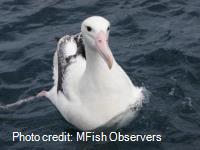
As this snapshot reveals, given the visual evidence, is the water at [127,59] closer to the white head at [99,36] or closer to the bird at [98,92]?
the bird at [98,92]

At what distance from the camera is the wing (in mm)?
9141

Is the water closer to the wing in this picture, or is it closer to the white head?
the wing

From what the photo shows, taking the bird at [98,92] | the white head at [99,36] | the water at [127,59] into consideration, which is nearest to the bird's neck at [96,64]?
the bird at [98,92]

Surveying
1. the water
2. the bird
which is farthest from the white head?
the water

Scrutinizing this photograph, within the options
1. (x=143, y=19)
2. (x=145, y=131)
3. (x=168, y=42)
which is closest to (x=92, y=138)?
(x=145, y=131)

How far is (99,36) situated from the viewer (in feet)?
24.3

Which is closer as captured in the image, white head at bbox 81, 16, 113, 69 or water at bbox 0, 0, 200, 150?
white head at bbox 81, 16, 113, 69

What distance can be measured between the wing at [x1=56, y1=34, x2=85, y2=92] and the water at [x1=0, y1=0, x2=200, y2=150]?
54 cm

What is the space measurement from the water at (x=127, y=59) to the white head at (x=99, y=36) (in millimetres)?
1391

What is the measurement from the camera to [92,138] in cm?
800

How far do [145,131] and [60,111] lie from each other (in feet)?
4.77

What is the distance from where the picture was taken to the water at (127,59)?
8062 millimetres

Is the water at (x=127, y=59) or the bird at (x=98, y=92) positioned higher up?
the bird at (x=98, y=92)

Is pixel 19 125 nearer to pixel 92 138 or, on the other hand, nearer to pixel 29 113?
pixel 29 113
